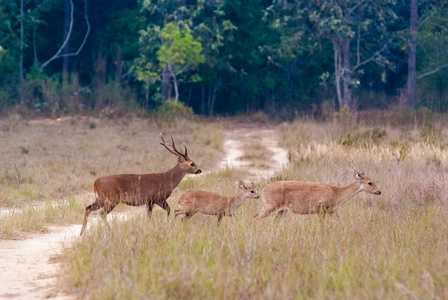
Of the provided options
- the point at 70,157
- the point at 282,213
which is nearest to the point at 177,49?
the point at 70,157

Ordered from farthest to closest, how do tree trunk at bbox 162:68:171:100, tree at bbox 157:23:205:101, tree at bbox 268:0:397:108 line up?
tree trunk at bbox 162:68:171:100
tree at bbox 268:0:397:108
tree at bbox 157:23:205:101

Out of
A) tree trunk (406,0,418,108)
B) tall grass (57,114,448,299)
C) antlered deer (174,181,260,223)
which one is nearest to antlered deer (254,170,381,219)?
tall grass (57,114,448,299)

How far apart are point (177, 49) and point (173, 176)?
2654 centimetres

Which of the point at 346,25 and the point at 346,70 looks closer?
the point at 346,25

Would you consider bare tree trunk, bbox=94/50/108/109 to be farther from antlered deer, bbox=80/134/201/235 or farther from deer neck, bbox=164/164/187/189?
antlered deer, bbox=80/134/201/235

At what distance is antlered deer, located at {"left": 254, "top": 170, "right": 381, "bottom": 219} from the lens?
10.1 metres

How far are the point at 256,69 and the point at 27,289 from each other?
3983 cm

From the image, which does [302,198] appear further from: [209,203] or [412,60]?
[412,60]

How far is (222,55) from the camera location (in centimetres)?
4416

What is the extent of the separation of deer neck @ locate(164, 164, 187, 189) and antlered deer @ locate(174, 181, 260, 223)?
514mm

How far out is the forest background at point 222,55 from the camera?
39.1m

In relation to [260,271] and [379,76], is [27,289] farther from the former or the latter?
[379,76]

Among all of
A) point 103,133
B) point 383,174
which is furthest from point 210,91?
point 383,174

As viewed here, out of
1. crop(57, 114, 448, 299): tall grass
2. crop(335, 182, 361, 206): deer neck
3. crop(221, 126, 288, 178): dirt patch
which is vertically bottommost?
crop(221, 126, 288, 178): dirt patch
